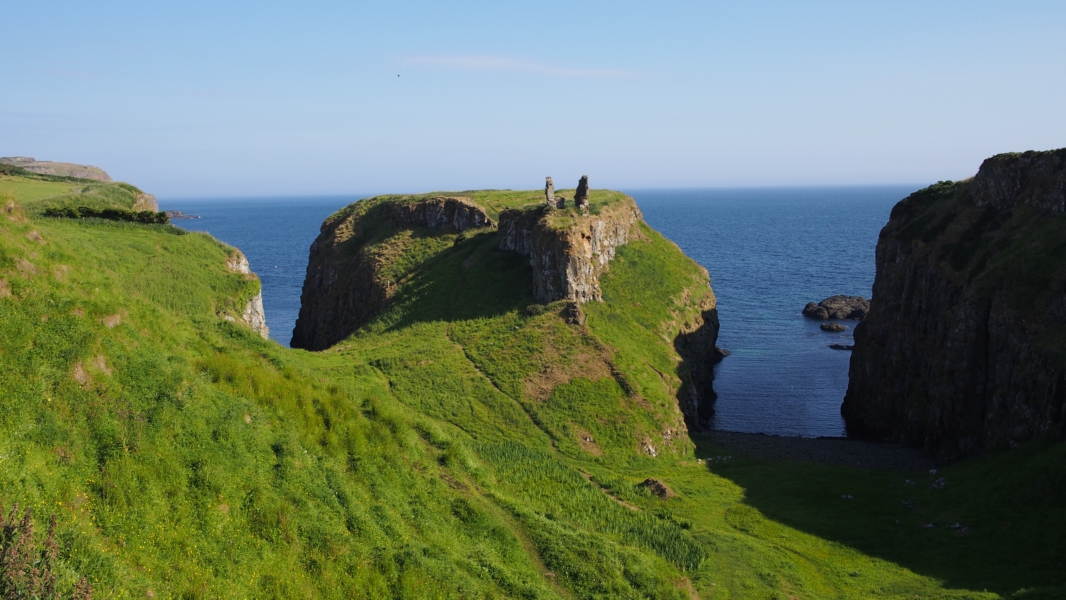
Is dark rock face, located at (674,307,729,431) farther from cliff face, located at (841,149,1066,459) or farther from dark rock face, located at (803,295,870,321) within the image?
dark rock face, located at (803,295,870,321)

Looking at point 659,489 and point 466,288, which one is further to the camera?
point 466,288

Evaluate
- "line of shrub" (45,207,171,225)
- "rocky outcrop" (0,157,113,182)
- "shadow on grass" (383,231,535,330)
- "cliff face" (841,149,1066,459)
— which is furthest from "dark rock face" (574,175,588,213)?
"rocky outcrop" (0,157,113,182)

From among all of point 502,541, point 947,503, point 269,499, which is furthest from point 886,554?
point 269,499

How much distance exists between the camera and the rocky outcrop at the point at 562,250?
79.6m

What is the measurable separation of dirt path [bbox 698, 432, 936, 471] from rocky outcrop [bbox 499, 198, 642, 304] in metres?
21.6

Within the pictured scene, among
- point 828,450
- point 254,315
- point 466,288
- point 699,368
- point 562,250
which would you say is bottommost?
point 828,450

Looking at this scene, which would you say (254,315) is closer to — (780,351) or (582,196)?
(582,196)

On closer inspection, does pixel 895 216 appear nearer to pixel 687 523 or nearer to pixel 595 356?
pixel 595 356

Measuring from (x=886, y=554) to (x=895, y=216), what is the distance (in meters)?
57.9

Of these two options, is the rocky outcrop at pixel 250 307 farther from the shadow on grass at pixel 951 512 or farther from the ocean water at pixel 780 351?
the ocean water at pixel 780 351

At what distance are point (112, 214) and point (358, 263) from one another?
131ft

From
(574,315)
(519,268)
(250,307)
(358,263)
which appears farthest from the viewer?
(358,263)

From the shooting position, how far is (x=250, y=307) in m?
58.1

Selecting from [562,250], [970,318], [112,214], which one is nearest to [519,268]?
[562,250]
